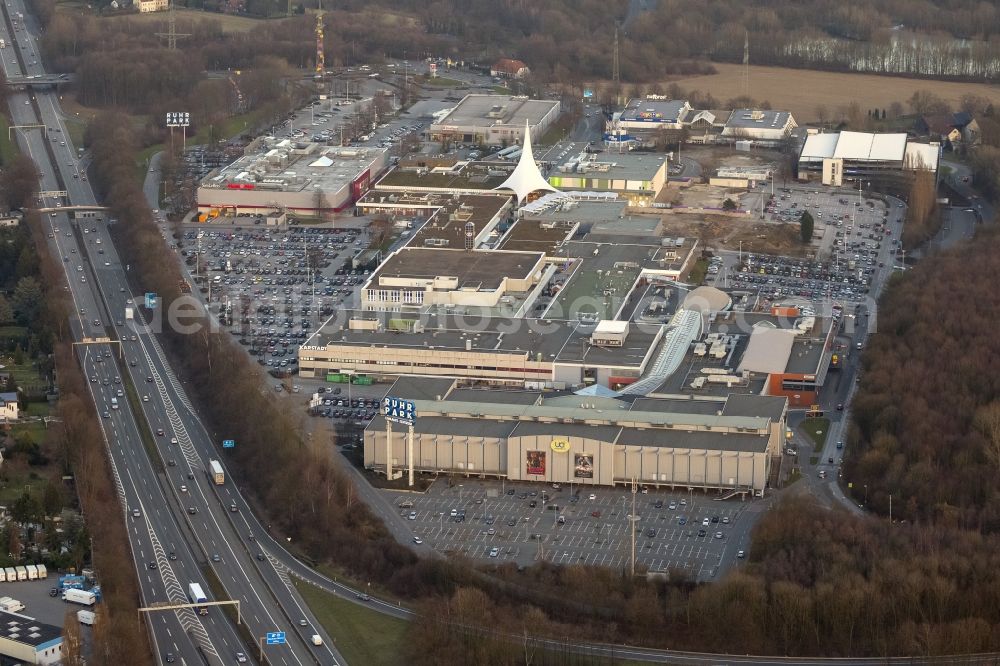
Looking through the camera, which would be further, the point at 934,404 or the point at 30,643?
the point at 934,404

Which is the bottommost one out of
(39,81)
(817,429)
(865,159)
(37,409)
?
(39,81)

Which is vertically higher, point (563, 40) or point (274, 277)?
point (274, 277)

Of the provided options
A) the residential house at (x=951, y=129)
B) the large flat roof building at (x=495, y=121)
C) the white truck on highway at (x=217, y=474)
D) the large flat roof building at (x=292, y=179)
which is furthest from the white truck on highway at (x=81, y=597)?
the residential house at (x=951, y=129)

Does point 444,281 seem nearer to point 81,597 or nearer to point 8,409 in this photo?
point 8,409

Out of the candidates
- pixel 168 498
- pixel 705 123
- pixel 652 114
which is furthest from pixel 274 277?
pixel 705 123

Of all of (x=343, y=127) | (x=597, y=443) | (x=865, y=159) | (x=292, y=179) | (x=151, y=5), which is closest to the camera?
(x=597, y=443)

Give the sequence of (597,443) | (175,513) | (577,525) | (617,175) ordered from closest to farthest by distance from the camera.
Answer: (577,525), (175,513), (597,443), (617,175)

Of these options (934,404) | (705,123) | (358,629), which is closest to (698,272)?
(934,404)
